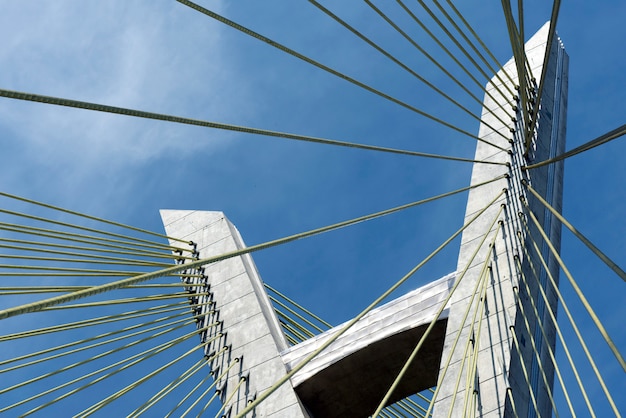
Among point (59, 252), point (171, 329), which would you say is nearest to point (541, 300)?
point (171, 329)

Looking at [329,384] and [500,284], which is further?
[329,384]

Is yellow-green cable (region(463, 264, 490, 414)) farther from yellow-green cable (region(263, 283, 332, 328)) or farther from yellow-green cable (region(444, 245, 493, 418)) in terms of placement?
yellow-green cable (region(263, 283, 332, 328))

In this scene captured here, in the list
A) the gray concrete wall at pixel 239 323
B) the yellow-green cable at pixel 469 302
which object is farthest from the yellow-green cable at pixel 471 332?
the gray concrete wall at pixel 239 323

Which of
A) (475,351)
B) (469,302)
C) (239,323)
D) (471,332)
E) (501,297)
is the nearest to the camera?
(475,351)

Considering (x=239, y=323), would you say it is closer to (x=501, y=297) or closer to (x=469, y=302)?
(x=469, y=302)

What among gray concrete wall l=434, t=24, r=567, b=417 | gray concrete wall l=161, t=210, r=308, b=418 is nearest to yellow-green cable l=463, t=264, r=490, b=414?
gray concrete wall l=434, t=24, r=567, b=417

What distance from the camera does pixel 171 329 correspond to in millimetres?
17453

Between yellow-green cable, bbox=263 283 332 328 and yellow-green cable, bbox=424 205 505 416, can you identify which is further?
yellow-green cable, bbox=263 283 332 328

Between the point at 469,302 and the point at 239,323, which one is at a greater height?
the point at 239,323

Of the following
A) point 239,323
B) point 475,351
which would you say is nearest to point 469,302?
point 475,351

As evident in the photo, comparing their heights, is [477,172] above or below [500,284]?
above

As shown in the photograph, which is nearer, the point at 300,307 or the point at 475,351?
Result: the point at 475,351

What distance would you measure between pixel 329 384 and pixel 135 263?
383 cm

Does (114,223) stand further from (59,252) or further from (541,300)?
(541,300)
